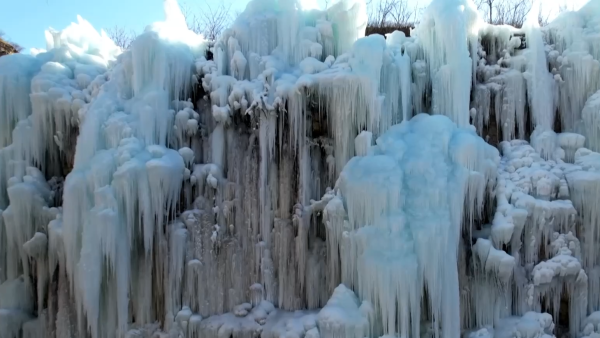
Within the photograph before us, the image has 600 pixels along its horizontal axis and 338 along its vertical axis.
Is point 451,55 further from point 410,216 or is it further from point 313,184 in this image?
point 313,184

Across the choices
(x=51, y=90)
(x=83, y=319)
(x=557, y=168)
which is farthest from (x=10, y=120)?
(x=557, y=168)

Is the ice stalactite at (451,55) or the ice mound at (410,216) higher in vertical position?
the ice stalactite at (451,55)

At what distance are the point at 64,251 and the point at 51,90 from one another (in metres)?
2.17

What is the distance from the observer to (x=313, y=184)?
6.28 m

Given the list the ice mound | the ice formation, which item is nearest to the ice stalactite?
the ice formation

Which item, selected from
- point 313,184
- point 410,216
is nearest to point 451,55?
point 410,216

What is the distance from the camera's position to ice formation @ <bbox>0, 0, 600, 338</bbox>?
5.43 meters

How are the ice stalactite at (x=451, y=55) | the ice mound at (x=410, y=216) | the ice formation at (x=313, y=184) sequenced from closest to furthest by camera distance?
the ice mound at (x=410, y=216) → the ice formation at (x=313, y=184) → the ice stalactite at (x=451, y=55)

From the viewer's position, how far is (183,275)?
6.19 m

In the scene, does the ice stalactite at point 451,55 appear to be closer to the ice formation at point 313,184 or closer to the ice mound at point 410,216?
the ice formation at point 313,184

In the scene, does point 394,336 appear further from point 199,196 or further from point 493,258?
point 199,196

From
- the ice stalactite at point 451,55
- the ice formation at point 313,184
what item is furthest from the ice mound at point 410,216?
the ice stalactite at point 451,55

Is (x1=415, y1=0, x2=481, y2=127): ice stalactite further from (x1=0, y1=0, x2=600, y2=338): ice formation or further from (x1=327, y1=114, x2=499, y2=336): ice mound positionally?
(x1=327, y1=114, x2=499, y2=336): ice mound

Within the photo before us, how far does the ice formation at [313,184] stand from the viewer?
5434mm
